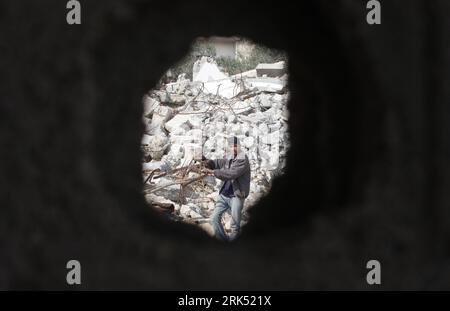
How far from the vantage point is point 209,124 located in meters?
6.44

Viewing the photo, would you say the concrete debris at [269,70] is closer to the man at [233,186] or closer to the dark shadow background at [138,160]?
the man at [233,186]

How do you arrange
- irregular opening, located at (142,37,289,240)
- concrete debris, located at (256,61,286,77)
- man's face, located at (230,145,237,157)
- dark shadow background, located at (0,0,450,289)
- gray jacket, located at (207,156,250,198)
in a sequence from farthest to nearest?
concrete debris, located at (256,61,286,77) < irregular opening, located at (142,37,289,240) < man's face, located at (230,145,237,157) < gray jacket, located at (207,156,250,198) < dark shadow background, located at (0,0,450,289)

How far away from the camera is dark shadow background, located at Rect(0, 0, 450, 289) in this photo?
97cm

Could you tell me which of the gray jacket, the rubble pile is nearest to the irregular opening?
the rubble pile

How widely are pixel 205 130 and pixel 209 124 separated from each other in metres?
0.14

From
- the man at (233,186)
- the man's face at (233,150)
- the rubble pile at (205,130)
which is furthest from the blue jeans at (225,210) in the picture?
the rubble pile at (205,130)

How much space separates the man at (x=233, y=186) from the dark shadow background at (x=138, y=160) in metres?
2.64

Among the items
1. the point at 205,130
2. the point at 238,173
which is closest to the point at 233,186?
the point at 238,173

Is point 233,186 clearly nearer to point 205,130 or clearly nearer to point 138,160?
point 205,130

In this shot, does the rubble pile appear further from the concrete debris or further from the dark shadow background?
the dark shadow background

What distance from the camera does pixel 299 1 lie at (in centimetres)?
119
